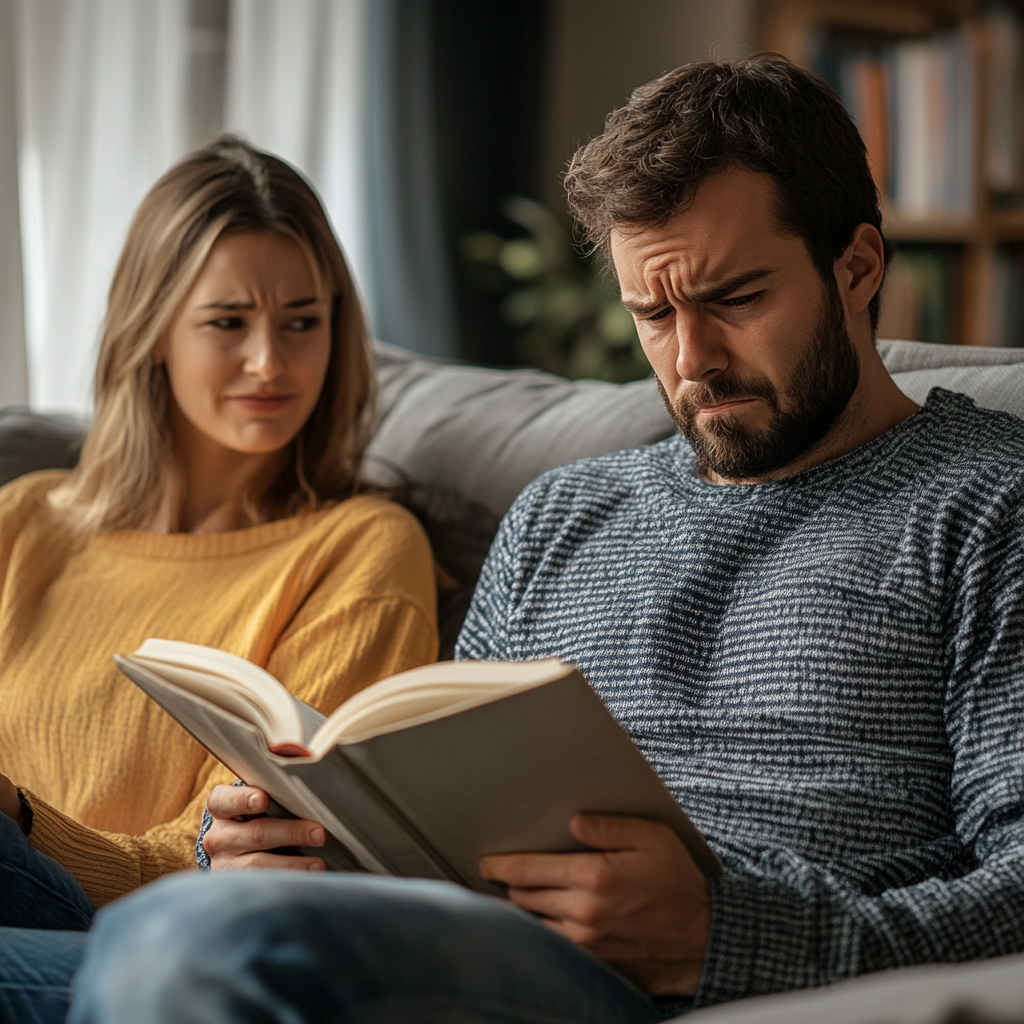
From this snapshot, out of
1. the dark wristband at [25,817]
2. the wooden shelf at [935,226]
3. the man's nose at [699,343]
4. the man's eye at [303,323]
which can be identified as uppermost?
the wooden shelf at [935,226]

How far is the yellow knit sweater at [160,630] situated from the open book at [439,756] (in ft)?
1.39

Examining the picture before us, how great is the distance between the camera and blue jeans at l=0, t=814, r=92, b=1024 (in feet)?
2.79

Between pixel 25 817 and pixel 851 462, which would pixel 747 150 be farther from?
pixel 25 817

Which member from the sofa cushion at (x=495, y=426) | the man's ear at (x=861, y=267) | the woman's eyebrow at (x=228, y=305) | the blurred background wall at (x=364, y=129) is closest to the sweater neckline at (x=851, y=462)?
the man's ear at (x=861, y=267)

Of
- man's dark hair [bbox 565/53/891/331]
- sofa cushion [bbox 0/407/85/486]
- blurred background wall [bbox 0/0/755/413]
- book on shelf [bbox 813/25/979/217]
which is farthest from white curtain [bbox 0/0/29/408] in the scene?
book on shelf [bbox 813/25/979/217]

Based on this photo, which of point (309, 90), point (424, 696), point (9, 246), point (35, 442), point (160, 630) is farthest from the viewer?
point (309, 90)

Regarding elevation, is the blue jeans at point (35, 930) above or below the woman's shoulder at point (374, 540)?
below

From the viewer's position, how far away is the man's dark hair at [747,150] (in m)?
A: 1.08

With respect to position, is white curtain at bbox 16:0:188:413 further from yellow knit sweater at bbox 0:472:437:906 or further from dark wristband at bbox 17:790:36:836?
dark wristband at bbox 17:790:36:836

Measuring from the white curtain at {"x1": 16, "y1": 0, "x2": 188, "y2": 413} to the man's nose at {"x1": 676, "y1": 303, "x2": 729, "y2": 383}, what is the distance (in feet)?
4.86

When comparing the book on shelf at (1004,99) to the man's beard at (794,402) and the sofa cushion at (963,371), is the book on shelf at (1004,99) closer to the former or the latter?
the sofa cushion at (963,371)

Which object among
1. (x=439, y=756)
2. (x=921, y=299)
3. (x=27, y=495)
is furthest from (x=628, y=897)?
(x=921, y=299)

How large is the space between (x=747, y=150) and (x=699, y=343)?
0.57 feet

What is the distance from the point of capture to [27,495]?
1611 mm
